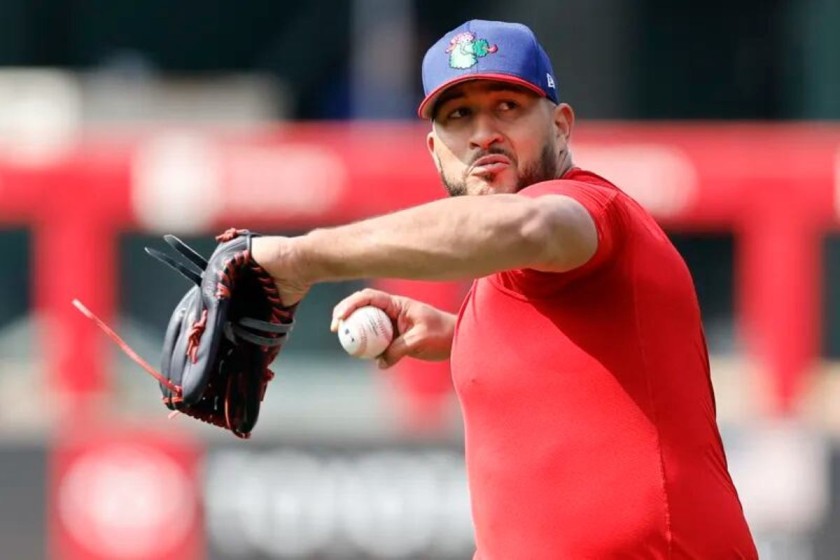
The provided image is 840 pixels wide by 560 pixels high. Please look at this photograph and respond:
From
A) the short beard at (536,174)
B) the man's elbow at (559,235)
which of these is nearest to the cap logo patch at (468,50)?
the short beard at (536,174)

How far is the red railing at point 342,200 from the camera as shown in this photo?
28.5 feet

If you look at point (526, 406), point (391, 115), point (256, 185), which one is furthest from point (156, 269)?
point (526, 406)

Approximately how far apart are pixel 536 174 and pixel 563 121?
222 mm

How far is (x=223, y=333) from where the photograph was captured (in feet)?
11.3

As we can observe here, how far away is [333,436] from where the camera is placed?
8.89 m

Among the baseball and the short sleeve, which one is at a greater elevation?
the short sleeve

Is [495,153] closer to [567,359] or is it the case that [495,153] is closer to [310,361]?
[567,359]

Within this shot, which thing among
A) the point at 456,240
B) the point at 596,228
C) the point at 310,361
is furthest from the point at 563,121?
the point at 310,361

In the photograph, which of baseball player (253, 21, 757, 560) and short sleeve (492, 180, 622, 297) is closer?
short sleeve (492, 180, 622, 297)

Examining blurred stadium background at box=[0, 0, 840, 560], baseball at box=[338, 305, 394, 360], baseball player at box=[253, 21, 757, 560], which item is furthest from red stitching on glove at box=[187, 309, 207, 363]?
blurred stadium background at box=[0, 0, 840, 560]

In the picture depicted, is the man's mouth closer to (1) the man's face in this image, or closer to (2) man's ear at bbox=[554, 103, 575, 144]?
(1) the man's face

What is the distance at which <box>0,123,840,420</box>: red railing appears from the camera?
8.69 metres

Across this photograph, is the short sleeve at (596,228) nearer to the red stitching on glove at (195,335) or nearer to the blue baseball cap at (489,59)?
the blue baseball cap at (489,59)

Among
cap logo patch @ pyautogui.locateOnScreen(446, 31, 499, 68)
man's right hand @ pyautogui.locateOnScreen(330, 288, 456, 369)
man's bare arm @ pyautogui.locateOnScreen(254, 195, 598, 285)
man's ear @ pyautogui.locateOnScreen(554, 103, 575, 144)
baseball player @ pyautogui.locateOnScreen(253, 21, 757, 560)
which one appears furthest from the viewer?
man's right hand @ pyautogui.locateOnScreen(330, 288, 456, 369)
